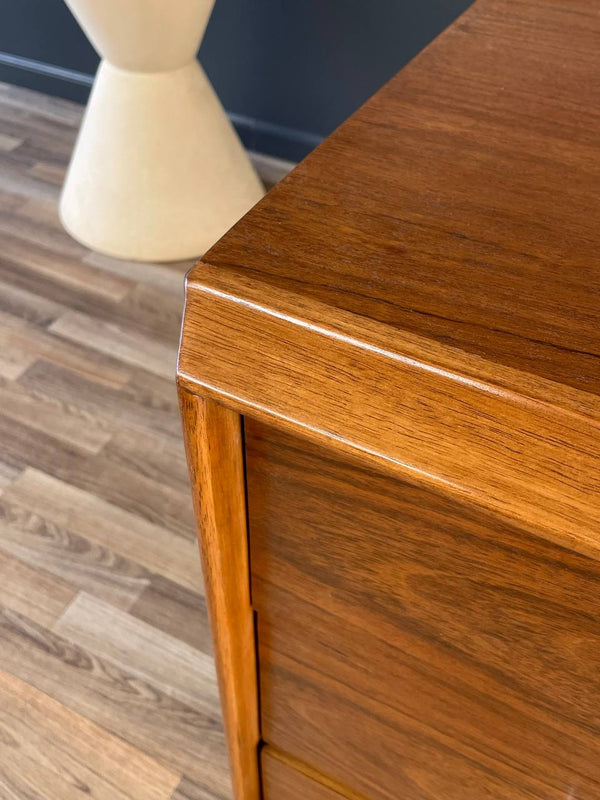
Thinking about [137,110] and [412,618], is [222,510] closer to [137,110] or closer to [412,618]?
[412,618]

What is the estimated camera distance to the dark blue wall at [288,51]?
1.56 meters

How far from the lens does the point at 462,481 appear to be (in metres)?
0.27

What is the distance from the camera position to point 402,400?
0.27 metres

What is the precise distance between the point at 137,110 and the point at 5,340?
49cm

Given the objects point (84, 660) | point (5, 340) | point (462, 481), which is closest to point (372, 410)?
point (462, 481)

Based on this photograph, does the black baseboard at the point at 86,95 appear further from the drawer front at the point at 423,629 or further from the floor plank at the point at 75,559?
the drawer front at the point at 423,629

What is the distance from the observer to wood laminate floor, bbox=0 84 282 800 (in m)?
0.87

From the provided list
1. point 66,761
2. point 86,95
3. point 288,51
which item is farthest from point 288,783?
point 86,95

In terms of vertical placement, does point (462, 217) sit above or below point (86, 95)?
above

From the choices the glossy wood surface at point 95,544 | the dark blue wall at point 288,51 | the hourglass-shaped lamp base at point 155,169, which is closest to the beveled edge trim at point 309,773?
the glossy wood surface at point 95,544

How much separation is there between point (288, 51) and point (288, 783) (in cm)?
151

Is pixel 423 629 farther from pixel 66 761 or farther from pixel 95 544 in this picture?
pixel 95 544

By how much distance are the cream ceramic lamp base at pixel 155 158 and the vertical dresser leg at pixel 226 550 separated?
1.16 m

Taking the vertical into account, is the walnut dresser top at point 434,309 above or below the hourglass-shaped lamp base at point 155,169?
above
